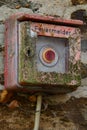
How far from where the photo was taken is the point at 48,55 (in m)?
1.83

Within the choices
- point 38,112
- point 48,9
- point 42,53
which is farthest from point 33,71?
point 48,9

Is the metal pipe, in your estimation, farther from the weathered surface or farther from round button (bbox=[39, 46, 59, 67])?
round button (bbox=[39, 46, 59, 67])

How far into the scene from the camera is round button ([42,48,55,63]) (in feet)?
5.97

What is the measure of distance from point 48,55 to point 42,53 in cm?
3

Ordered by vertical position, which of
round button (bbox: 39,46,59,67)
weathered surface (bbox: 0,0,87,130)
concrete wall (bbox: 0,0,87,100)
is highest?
concrete wall (bbox: 0,0,87,100)

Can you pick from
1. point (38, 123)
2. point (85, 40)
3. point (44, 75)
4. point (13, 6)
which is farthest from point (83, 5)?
point (38, 123)

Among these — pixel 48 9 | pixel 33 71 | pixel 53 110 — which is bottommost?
pixel 53 110

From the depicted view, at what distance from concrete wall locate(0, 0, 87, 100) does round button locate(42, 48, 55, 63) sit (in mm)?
206

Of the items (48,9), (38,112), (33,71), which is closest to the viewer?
(33,71)

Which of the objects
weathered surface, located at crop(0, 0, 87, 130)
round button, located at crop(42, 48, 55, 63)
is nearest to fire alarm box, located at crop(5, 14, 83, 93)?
round button, located at crop(42, 48, 55, 63)

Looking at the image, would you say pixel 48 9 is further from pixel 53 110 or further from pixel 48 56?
pixel 53 110

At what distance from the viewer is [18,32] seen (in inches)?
71.1

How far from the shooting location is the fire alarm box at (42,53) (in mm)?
1775

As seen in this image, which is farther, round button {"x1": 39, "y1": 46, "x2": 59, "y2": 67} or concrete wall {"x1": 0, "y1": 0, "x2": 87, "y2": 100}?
concrete wall {"x1": 0, "y1": 0, "x2": 87, "y2": 100}
